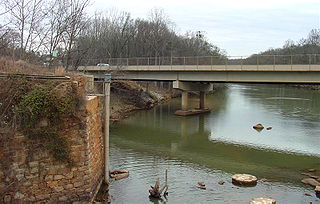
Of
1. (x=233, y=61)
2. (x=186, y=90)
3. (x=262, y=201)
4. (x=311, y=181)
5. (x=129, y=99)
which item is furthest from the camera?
(x=129, y=99)

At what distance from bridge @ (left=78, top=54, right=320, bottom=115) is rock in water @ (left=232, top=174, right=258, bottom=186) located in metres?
15.5

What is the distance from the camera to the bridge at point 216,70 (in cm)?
2681

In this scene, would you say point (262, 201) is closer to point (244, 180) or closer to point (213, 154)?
point (244, 180)

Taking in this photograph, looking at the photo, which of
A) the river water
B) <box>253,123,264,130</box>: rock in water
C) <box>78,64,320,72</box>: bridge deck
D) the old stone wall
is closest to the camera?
the old stone wall

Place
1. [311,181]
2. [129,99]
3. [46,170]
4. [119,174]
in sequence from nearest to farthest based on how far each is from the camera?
[46,170] → [119,174] → [311,181] → [129,99]

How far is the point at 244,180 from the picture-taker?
13.7 metres

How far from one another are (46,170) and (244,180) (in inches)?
322

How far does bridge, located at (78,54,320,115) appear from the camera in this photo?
26.8 m

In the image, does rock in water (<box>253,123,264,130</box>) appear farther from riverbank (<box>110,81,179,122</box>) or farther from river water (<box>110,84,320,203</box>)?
riverbank (<box>110,81,179,122</box>)

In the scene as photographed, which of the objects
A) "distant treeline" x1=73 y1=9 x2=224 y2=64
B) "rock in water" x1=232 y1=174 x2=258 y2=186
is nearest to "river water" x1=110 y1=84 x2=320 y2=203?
"rock in water" x1=232 y1=174 x2=258 y2=186

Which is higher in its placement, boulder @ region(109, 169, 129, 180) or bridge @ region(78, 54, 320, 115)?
bridge @ region(78, 54, 320, 115)

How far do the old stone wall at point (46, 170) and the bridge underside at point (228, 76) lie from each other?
21615 millimetres

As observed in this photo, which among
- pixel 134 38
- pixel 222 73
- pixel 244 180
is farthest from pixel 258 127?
pixel 134 38

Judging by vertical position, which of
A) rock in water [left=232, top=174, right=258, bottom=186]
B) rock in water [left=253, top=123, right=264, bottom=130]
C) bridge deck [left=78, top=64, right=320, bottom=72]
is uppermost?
bridge deck [left=78, top=64, right=320, bottom=72]
